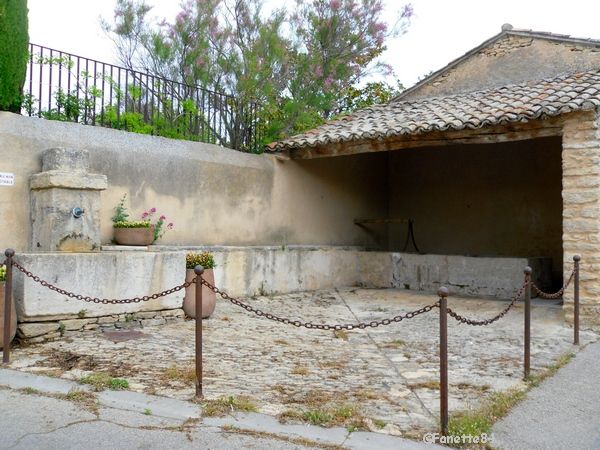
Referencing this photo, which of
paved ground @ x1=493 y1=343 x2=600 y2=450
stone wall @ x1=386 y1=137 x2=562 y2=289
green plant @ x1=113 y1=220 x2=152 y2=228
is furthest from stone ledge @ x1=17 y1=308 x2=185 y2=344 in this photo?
stone wall @ x1=386 y1=137 x2=562 y2=289

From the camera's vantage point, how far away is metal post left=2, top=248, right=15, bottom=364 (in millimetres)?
4824

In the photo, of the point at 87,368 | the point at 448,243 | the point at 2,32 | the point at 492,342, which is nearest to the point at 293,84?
the point at 448,243

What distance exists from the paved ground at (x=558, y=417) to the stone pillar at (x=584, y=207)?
246 centimetres

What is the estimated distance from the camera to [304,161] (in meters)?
10.6

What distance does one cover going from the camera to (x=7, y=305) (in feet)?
16.5

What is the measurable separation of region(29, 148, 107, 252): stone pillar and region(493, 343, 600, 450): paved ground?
4.98m

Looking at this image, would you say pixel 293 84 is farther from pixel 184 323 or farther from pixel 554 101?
pixel 184 323

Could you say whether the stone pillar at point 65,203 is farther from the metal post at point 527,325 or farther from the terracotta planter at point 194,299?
the metal post at point 527,325

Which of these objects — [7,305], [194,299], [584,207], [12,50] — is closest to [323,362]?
[194,299]

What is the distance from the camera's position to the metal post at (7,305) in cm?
482

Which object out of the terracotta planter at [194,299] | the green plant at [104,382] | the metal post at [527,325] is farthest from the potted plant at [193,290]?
the metal post at [527,325]

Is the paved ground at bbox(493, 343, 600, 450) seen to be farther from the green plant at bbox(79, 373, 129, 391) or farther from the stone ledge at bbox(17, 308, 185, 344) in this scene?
the stone ledge at bbox(17, 308, 185, 344)

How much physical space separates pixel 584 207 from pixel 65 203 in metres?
6.51

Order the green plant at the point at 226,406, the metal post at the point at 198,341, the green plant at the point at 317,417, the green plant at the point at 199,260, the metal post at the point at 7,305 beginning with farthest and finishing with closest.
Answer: the green plant at the point at 199,260
the metal post at the point at 7,305
the metal post at the point at 198,341
the green plant at the point at 226,406
the green plant at the point at 317,417
